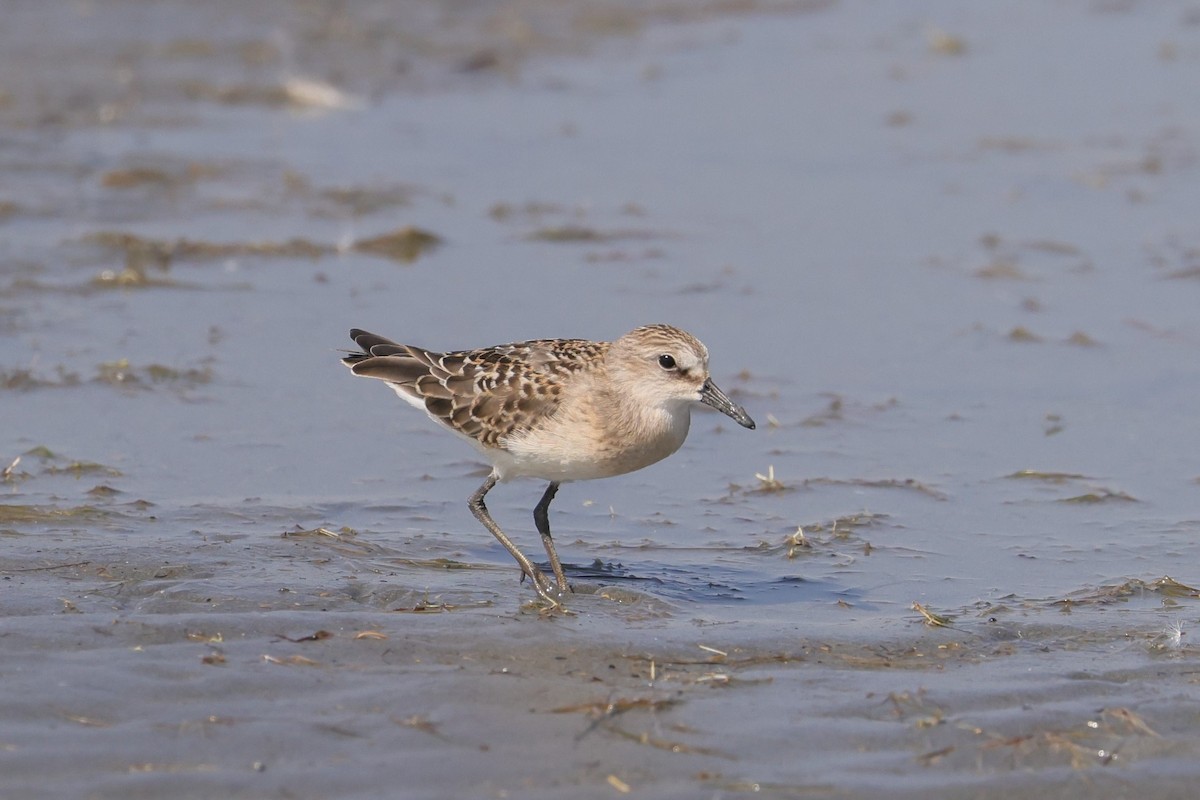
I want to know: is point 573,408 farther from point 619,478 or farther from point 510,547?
point 619,478

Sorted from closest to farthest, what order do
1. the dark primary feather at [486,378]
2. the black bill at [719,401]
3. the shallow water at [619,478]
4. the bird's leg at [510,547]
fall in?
1. the shallow water at [619,478]
2. the bird's leg at [510,547]
3. the black bill at [719,401]
4. the dark primary feather at [486,378]

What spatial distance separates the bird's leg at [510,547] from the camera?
7613 mm

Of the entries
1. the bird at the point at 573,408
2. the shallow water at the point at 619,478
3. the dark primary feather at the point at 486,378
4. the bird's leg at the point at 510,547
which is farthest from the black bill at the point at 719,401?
the bird's leg at the point at 510,547

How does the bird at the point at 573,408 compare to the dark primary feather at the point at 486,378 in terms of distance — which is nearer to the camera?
the bird at the point at 573,408

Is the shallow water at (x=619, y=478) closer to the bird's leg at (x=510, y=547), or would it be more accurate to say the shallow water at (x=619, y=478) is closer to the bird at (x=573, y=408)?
the bird's leg at (x=510, y=547)

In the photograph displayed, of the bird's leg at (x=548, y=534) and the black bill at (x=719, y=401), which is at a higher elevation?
the black bill at (x=719, y=401)

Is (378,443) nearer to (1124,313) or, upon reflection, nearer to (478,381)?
(478,381)

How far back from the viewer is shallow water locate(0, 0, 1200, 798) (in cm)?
600

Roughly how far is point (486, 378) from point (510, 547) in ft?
2.69

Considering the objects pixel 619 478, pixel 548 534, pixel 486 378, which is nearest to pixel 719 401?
pixel 548 534

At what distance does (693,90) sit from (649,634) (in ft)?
38.2

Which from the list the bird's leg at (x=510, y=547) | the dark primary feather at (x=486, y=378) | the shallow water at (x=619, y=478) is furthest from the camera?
the dark primary feather at (x=486, y=378)

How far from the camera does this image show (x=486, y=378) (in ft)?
26.5

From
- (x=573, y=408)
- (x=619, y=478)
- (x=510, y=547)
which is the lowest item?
(x=619, y=478)
